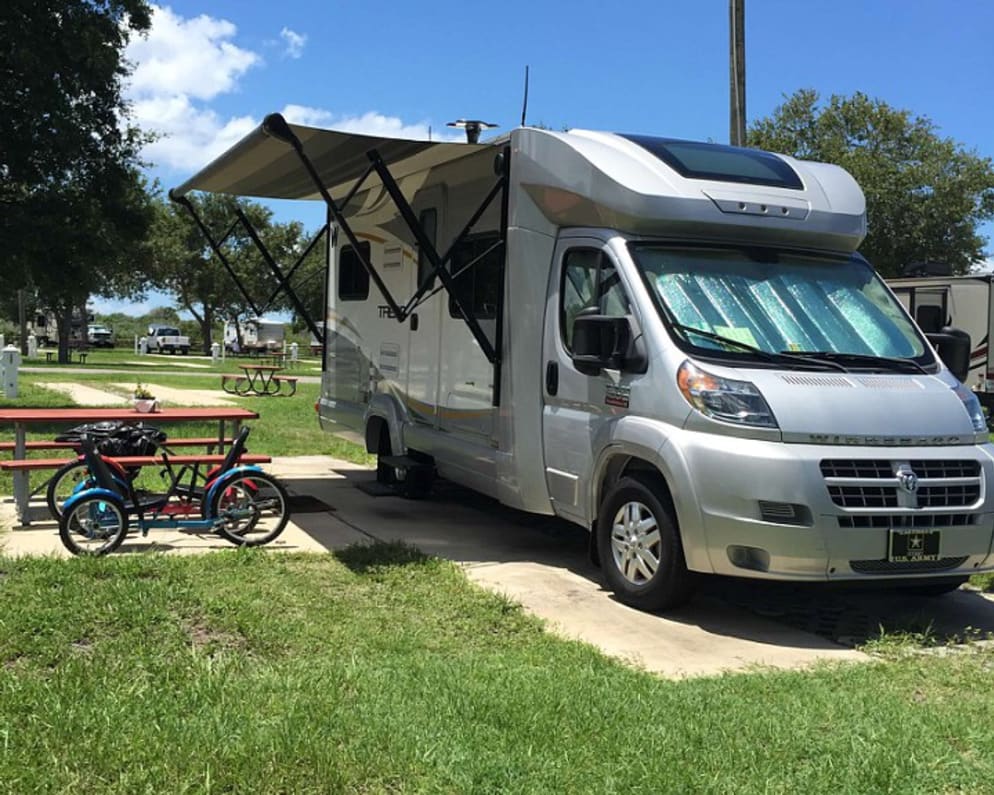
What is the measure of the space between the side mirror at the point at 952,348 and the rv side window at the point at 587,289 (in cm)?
221

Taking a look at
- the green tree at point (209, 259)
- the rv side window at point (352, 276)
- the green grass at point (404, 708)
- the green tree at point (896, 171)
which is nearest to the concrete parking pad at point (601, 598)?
the green grass at point (404, 708)

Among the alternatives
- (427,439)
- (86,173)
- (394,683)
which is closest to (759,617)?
(394,683)

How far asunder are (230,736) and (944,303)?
1909 centimetres

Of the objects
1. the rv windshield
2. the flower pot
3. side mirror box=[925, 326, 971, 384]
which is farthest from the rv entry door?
the flower pot

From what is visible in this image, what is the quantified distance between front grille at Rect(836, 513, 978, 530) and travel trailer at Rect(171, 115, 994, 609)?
12mm

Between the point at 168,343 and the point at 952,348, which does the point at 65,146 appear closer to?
the point at 952,348

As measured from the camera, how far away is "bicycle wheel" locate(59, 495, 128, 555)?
21.4 ft

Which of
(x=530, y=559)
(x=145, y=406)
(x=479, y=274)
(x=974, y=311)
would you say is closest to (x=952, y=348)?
(x=530, y=559)

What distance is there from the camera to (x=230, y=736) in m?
3.46

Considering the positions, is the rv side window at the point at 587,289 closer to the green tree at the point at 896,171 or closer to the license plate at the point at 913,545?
the license plate at the point at 913,545

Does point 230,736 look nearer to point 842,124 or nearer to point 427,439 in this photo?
point 427,439

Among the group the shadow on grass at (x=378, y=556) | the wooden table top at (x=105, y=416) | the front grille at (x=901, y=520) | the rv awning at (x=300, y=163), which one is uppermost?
Answer: the rv awning at (x=300, y=163)

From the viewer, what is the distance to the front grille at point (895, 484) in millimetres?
5191

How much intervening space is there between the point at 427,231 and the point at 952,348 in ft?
14.0
